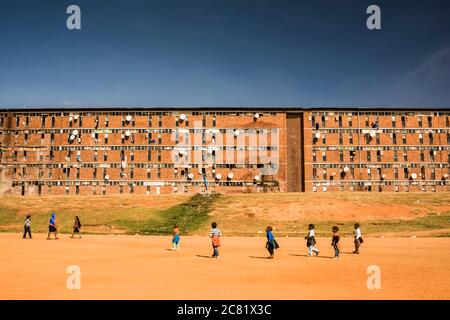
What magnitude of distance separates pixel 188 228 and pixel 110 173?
3777cm

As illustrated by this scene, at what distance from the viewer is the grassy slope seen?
42094mm

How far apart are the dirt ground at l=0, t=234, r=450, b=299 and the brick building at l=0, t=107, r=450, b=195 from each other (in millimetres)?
50888

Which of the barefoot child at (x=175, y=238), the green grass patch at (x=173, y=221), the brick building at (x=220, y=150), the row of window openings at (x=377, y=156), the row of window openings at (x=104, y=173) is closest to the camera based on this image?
the barefoot child at (x=175, y=238)

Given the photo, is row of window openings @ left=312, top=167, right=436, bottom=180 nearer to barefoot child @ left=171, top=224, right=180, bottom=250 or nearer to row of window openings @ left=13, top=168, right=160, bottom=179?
row of window openings @ left=13, top=168, right=160, bottom=179

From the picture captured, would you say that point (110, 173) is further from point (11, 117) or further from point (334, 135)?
point (334, 135)

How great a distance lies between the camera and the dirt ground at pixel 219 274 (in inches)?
478

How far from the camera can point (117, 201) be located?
182 ft

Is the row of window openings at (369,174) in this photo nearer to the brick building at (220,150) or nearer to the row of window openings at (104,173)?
the brick building at (220,150)

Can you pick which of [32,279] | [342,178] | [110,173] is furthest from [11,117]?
[32,279]

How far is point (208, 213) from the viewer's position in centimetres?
4797

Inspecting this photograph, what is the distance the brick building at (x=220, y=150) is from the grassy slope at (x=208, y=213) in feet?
55.8

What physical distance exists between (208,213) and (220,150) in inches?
1142

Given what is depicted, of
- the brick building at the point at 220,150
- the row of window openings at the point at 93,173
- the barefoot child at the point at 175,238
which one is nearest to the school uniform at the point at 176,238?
the barefoot child at the point at 175,238

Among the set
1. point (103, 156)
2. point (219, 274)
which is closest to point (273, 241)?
point (219, 274)
